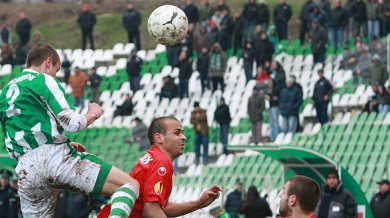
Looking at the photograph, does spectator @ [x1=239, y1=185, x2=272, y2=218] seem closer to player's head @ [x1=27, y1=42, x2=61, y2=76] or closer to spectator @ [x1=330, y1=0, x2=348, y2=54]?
player's head @ [x1=27, y1=42, x2=61, y2=76]

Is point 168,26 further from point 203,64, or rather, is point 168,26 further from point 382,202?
point 203,64

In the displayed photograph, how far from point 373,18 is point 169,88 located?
572cm

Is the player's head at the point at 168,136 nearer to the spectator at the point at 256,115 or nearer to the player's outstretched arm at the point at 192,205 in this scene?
the player's outstretched arm at the point at 192,205

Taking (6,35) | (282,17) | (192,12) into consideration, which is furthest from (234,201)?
(6,35)

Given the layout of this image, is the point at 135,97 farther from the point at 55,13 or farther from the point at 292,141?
the point at 55,13

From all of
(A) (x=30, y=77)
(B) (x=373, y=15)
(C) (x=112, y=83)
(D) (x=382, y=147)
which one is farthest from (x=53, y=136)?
(C) (x=112, y=83)

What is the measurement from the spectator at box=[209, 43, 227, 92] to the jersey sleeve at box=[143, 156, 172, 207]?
18742mm

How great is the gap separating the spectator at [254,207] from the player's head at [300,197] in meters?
10.6

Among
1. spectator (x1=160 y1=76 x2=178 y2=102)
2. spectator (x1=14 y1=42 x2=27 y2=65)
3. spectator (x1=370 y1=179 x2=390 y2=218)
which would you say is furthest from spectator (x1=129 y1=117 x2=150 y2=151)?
spectator (x1=14 y1=42 x2=27 y2=65)

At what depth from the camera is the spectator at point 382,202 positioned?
753 inches

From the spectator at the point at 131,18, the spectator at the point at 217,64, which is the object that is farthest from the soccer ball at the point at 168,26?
the spectator at the point at 131,18

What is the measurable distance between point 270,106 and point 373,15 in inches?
200

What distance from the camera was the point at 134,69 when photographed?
31.1 meters

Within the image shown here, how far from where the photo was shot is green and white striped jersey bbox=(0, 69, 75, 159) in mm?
10125
